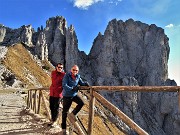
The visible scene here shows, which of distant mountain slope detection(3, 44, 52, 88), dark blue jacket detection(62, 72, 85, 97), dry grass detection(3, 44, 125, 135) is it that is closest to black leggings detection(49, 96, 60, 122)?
dark blue jacket detection(62, 72, 85, 97)

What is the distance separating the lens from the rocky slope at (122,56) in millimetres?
102000

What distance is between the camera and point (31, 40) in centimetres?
12794

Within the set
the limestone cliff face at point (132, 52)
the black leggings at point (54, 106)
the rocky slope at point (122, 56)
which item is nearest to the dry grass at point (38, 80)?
the rocky slope at point (122, 56)

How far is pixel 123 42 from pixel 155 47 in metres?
13.1

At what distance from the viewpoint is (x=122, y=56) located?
117 meters

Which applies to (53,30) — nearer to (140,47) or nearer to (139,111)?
(140,47)

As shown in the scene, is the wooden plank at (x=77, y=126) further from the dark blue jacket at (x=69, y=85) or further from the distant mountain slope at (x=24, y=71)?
the distant mountain slope at (x=24, y=71)

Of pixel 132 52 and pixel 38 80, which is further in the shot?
pixel 132 52

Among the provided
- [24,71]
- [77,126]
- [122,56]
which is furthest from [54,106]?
[122,56]

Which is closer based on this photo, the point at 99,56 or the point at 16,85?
the point at 16,85

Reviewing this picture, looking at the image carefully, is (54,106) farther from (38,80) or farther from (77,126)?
(38,80)

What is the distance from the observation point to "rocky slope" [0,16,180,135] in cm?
10200

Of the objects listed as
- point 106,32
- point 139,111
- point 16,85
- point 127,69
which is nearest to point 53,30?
point 106,32

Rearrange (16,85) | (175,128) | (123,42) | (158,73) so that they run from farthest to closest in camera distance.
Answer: (123,42), (158,73), (175,128), (16,85)
